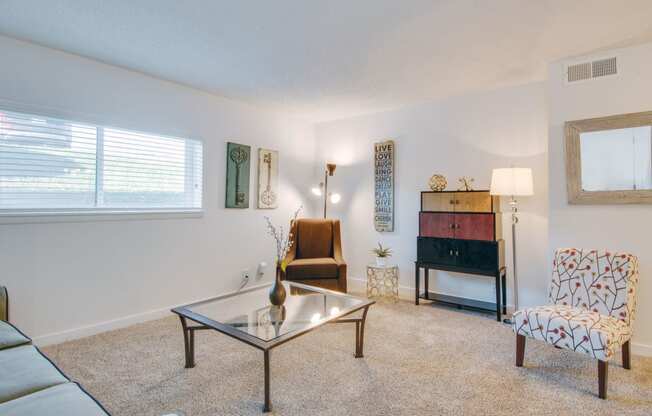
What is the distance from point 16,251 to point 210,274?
1617mm

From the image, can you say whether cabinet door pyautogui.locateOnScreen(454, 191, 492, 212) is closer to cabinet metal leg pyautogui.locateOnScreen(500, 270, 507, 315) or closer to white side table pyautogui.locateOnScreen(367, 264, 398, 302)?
cabinet metal leg pyautogui.locateOnScreen(500, 270, 507, 315)

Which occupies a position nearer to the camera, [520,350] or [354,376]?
[354,376]

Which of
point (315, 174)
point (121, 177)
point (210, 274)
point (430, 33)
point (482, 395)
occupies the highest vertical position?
point (430, 33)

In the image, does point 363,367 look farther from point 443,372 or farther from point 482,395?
point 482,395

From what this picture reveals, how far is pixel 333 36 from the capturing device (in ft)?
7.80

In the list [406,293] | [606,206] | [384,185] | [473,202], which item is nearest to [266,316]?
[406,293]

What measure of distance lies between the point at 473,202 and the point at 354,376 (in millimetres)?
2193

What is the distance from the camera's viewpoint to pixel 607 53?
8.46 ft

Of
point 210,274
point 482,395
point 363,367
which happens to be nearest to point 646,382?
point 482,395

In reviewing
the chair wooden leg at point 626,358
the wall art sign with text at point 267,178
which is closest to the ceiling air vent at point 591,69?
the chair wooden leg at point 626,358

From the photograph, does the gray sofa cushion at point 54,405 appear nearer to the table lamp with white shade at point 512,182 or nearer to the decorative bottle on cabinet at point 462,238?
the decorative bottle on cabinet at point 462,238

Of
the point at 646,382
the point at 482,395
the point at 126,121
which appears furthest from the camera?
the point at 126,121

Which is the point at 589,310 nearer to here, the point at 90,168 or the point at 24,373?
the point at 24,373

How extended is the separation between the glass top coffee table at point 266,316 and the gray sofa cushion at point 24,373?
0.72 metres
